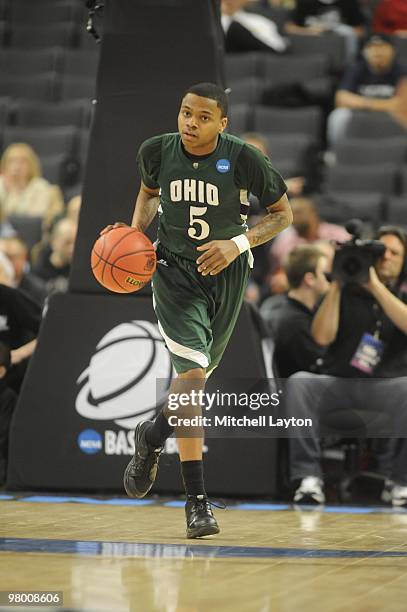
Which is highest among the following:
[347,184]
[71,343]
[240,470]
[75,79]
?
[75,79]

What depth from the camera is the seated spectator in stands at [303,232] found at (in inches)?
342

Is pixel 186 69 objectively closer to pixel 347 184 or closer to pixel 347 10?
pixel 347 184

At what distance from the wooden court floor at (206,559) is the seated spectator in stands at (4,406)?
35.1 inches

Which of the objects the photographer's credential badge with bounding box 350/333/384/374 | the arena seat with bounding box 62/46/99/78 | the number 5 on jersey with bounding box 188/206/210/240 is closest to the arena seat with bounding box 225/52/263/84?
the arena seat with bounding box 62/46/99/78

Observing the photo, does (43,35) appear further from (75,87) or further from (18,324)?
(18,324)

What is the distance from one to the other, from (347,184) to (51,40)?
4.89 m

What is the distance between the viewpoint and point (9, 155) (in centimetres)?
1018

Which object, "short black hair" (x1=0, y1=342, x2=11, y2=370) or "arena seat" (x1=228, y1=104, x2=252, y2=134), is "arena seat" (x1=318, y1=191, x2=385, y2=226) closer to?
"arena seat" (x1=228, y1=104, x2=252, y2=134)

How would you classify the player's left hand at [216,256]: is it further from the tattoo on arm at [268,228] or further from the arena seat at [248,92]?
the arena seat at [248,92]

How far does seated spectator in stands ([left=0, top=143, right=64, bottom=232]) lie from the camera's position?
33.3 ft

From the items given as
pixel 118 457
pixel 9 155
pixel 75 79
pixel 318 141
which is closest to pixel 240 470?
pixel 118 457

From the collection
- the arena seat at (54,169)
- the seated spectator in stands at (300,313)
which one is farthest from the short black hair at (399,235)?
the arena seat at (54,169)

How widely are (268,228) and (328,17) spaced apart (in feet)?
26.9

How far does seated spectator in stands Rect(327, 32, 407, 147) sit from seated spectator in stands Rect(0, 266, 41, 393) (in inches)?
189
